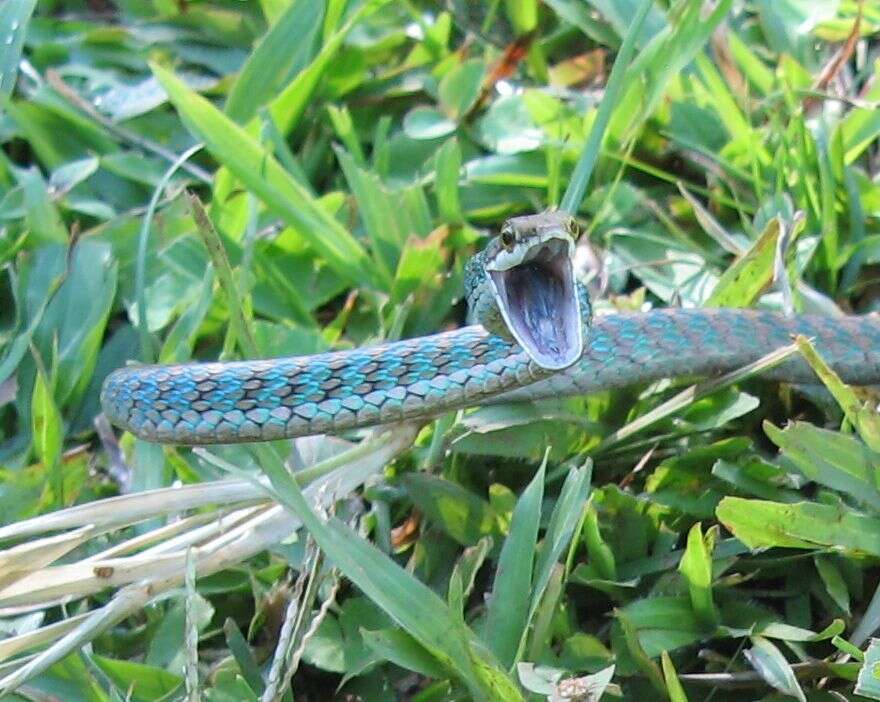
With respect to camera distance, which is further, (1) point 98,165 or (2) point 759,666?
(1) point 98,165

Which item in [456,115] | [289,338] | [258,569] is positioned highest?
[456,115]

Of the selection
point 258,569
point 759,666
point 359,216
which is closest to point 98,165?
point 359,216

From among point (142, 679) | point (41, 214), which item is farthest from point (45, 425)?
point (41, 214)

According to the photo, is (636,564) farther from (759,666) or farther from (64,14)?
(64,14)

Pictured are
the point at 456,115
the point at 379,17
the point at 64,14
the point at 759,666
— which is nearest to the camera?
the point at 759,666

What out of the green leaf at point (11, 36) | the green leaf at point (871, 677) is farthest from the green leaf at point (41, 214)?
the green leaf at point (871, 677)

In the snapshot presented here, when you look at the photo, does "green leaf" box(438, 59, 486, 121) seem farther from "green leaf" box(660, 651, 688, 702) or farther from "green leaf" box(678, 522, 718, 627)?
"green leaf" box(660, 651, 688, 702)

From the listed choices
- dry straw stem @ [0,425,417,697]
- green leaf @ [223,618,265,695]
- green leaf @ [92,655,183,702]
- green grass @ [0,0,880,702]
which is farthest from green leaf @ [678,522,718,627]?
green leaf @ [92,655,183,702]
